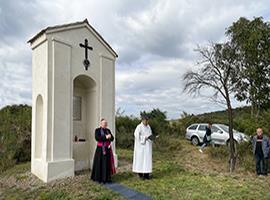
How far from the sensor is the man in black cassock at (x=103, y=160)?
884cm

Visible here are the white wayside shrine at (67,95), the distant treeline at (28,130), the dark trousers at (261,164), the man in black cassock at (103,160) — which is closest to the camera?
the man in black cassock at (103,160)

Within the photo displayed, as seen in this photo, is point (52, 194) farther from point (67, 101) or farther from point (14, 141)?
point (14, 141)

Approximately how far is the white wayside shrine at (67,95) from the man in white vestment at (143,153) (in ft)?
6.17

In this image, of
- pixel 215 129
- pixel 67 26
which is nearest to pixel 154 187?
pixel 67 26

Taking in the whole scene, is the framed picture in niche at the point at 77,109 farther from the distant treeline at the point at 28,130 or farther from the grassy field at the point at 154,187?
the distant treeline at the point at 28,130

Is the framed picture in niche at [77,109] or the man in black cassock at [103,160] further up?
the framed picture in niche at [77,109]

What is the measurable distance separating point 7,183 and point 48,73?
3442 mm

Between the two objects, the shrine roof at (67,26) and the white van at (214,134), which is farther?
the white van at (214,134)

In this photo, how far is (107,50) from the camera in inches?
440

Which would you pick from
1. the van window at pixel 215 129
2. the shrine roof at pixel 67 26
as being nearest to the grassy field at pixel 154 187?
the shrine roof at pixel 67 26

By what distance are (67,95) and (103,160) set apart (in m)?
2.26

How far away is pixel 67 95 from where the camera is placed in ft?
31.5

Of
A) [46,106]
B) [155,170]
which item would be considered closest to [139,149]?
[155,170]

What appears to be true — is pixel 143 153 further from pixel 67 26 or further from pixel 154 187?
pixel 67 26
